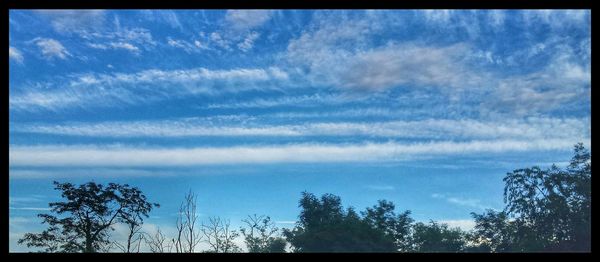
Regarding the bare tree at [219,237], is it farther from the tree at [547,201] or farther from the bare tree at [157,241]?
the tree at [547,201]

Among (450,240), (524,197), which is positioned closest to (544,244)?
(524,197)

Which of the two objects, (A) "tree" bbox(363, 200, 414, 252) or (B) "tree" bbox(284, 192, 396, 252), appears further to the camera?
(A) "tree" bbox(363, 200, 414, 252)

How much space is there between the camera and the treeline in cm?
438

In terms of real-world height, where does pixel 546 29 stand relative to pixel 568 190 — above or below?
above

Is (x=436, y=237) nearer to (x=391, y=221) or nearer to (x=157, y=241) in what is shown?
(x=391, y=221)

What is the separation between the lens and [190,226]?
4.23 meters

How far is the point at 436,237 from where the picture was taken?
4777mm

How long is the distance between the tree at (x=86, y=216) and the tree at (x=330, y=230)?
4.54 feet

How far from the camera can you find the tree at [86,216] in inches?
180

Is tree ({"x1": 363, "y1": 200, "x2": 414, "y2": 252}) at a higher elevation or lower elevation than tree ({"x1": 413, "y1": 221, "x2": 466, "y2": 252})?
higher

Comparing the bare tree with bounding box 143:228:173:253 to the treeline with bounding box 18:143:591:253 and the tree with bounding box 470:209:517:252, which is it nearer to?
the treeline with bounding box 18:143:591:253

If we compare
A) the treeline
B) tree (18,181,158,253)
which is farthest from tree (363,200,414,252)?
tree (18,181,158,253)
